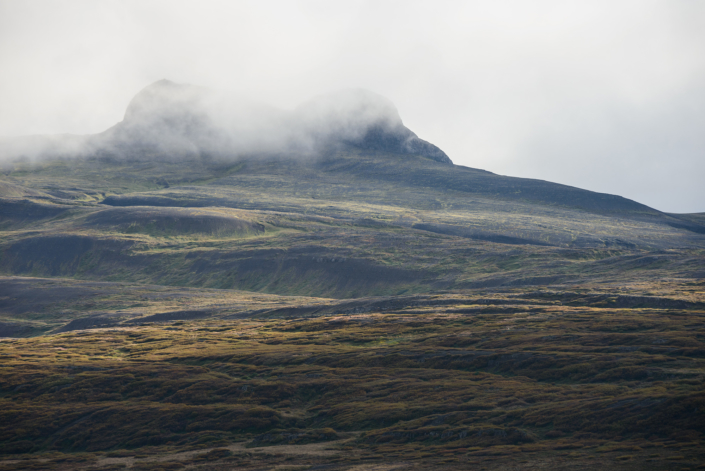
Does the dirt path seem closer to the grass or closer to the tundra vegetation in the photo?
the tundra vegetation

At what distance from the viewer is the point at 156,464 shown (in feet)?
159

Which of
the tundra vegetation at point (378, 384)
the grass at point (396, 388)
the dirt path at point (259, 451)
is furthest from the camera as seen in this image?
the dirt path at point (259, 451)

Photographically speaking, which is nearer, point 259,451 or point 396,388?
point 259,451

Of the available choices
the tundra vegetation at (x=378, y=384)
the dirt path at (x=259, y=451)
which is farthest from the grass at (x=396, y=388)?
the dirt path at (x=259, y=451)

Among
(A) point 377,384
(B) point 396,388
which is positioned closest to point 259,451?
(B) point 396,388

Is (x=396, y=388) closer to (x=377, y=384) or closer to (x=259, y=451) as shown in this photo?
(x=377, y=384)

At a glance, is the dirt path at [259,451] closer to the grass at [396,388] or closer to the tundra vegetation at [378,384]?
the tundra vegetation at [378,384]

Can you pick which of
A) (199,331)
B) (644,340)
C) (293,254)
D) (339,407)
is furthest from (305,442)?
(293,254)

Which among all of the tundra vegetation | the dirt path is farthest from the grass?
the dirt path

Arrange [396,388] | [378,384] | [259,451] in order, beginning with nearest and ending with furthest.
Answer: [259,451] → [396,388] → [378,384]

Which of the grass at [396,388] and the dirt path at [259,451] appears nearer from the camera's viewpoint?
the grass at [396,388]

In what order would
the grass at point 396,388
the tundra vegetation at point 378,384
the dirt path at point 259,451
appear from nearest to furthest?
the tundra vegetation at point 378,384
the grass at point 396,388
the dirt path at point 259,451

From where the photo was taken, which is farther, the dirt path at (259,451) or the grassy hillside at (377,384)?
the dirt path at (259,451)

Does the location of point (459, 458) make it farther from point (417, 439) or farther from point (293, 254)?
point (293, 254)
